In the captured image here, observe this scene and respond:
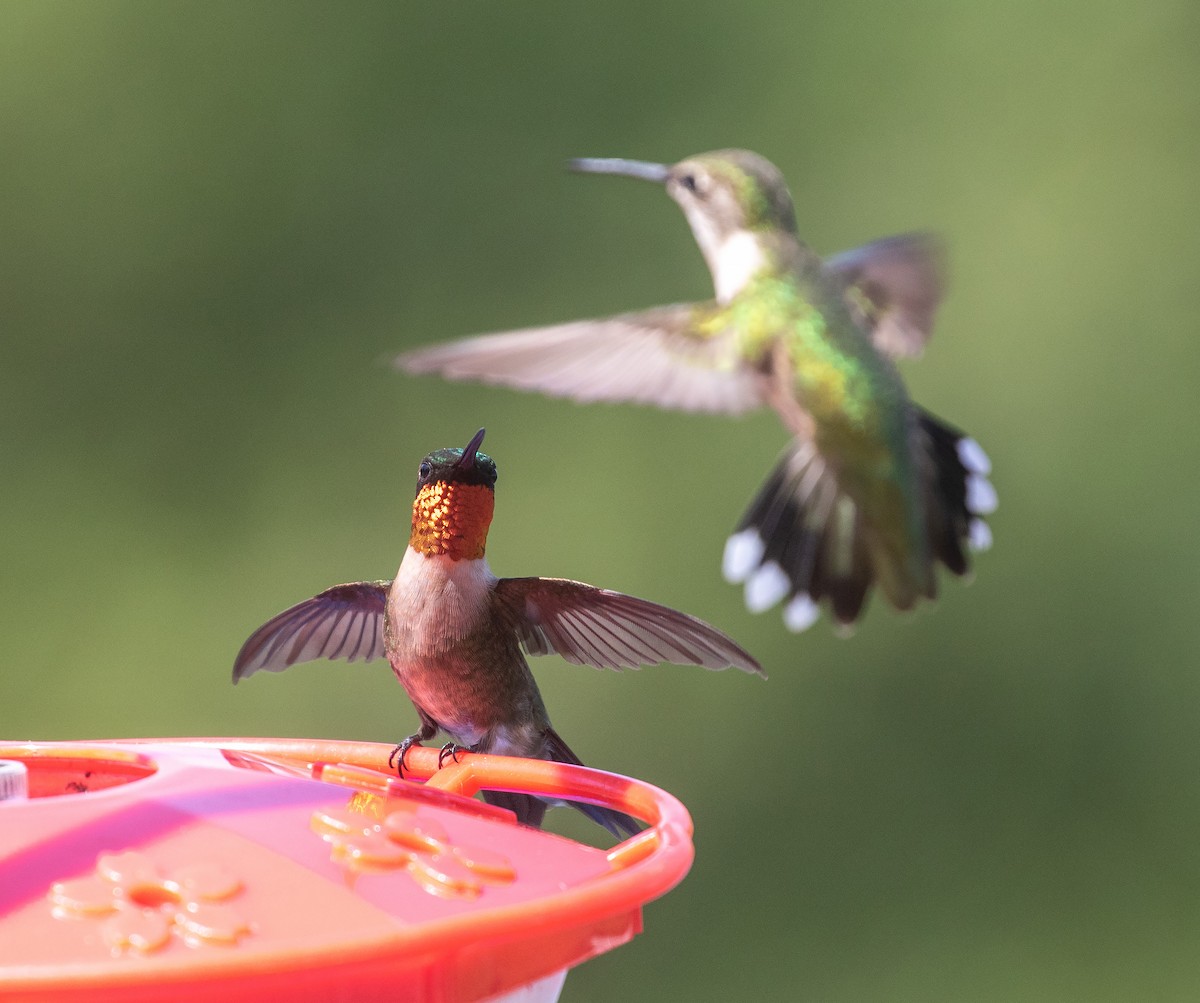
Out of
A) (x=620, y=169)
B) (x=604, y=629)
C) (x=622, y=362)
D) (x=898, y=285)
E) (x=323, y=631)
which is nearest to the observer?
(x=622, y=362)

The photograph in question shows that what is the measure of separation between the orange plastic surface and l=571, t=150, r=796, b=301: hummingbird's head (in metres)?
0.91

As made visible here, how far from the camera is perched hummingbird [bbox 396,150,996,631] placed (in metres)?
1.97

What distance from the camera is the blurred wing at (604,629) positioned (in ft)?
6.12

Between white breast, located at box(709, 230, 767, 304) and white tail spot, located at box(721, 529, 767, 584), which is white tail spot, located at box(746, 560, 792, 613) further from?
white breast, located at box(709, 230, 767, 304)

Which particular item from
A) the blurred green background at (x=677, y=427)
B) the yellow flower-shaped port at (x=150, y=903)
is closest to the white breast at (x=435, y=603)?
the yellow flower-shaped port at (x=150, y=903)

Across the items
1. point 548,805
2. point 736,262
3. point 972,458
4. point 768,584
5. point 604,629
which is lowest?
point 548,805

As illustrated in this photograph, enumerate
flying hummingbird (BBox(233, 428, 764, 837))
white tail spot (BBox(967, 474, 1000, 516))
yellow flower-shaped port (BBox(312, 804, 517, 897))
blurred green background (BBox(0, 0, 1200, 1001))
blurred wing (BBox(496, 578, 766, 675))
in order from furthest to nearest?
1. blurred green background (BBox(0, 0, 1200, 1001))
2. white tail spot (BBox(967, 474, 1000, 516))
3. flying hummingbird (BBox(233, 428, 764, 837))
4. blurred wing (BBox(496, 578, 766, 675))
5. yellow flower-shaped port (BBox(312, 804, 517, 897))

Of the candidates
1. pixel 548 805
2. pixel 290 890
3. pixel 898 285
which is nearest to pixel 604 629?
pixel 548 805

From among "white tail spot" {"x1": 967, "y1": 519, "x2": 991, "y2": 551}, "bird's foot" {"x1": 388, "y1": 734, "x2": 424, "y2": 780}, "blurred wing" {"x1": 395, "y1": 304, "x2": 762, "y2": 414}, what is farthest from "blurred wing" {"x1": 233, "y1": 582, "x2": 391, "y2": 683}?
"white tail spot" {"x1": 967, "y1": 519, "x2": 991, "y2": 551}

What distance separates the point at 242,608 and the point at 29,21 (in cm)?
196

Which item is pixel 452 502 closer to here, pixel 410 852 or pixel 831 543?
pixel 831 543

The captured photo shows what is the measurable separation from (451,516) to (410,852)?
85 centimetres

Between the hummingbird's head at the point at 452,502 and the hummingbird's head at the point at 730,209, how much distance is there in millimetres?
434

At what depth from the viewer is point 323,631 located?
235 centimetres
